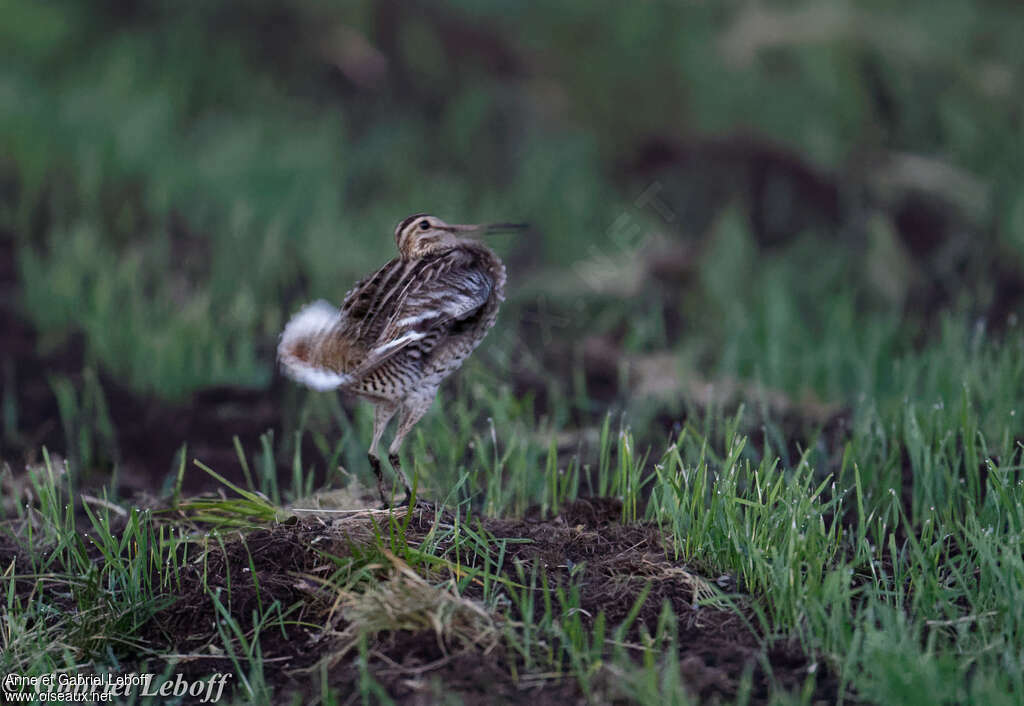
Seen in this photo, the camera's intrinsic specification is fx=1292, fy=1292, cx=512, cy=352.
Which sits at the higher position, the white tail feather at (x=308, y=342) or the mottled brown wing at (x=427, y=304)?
the mottled brown wing at (x=427, y=304)

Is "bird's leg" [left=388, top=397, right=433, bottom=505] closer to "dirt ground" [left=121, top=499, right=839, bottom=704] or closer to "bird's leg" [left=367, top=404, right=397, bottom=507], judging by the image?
"bird's leg" [left=367, top=404, right=397, bottom=507]

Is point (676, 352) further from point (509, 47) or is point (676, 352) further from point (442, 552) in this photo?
point (509, 47)

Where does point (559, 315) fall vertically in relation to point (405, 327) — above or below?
below

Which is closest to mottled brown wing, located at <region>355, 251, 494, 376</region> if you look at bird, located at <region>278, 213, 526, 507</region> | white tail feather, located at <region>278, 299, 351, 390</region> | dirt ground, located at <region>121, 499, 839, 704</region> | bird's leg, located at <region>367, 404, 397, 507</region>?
bird, located at <region>278, 213, 526, 507</region>

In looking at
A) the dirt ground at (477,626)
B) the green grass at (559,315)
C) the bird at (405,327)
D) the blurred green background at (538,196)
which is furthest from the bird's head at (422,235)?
the blurred green background at (538,196)

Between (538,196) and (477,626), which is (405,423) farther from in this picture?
(538,196)

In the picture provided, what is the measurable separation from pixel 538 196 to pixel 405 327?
15.8 feet

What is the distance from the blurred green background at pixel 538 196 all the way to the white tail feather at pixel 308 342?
37.2 inches

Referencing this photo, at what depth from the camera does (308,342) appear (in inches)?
159

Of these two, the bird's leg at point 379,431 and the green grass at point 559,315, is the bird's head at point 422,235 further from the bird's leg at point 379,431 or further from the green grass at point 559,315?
the green grass at point 559,315

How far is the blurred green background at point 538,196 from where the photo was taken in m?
5.76

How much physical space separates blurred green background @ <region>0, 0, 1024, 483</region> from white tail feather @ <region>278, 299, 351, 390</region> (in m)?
0.94

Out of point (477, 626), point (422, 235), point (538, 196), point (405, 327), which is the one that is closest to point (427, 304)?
point (405, 327)

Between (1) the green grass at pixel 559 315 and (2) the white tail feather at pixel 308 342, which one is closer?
(1) the green grass at pixel 559 315
